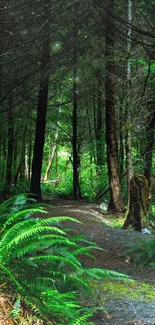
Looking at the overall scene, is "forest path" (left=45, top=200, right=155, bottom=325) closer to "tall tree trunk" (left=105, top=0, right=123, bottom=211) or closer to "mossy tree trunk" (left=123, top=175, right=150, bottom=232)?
"mossy tree trunk" (left=123, top=175, right=150, bottom=232)

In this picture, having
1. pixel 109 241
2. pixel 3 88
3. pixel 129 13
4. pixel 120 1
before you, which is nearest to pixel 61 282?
pixel 109 241

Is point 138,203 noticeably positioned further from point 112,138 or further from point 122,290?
point 122,290

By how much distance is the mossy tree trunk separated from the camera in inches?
344

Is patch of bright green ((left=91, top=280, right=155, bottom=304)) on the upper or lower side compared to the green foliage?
lower

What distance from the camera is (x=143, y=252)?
5.67 m

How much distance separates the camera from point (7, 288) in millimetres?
2213

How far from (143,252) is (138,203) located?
3150mm

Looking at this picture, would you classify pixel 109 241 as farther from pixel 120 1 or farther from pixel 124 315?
pixel 120 1

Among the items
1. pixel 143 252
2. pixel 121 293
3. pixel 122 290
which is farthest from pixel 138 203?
pixel 121 293

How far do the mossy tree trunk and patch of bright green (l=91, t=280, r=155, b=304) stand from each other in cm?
440

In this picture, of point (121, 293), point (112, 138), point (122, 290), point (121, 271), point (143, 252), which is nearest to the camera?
point (121, 293)

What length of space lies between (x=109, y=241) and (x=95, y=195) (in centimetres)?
980

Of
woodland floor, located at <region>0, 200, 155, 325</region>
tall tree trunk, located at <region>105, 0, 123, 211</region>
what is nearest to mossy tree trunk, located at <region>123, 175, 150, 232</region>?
woodland floor, located at <region>0, 200, 155, 325</region>

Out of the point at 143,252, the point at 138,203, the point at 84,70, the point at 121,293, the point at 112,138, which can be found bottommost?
the point at 121,293
